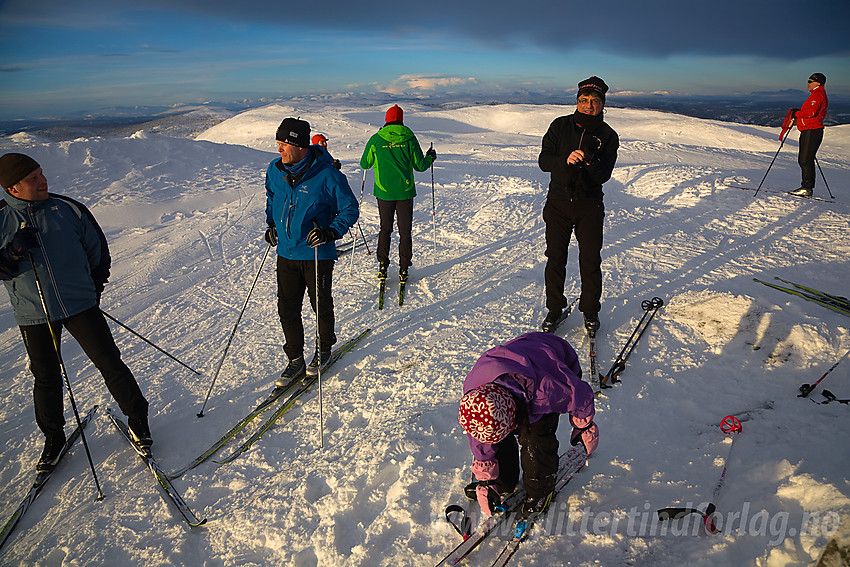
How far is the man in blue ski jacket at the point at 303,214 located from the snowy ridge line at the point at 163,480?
145 centimetres

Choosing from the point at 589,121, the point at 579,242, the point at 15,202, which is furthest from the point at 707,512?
the point at 15,202

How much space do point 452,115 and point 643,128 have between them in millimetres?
15584

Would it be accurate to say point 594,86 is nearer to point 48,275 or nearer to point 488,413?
point 488,413

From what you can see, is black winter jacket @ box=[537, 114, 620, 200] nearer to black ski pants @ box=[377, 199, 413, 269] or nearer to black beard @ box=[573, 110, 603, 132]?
black beard @ box=[573, 110, 603, 132]

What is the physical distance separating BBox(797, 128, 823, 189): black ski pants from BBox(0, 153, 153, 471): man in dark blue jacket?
1194cm

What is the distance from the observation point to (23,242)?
306cm

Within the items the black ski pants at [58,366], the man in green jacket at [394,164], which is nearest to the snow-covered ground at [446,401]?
the black ski pants at [58,366]

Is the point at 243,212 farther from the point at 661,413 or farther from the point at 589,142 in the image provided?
the point at 661,413

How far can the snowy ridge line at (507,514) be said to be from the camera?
269 centimetres

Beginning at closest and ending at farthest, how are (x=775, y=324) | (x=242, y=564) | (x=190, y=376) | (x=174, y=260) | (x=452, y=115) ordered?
(x=242, y=564), (x=775, y=324), (x=190, y=376), (x=174, y=260), (x=452, y=115)

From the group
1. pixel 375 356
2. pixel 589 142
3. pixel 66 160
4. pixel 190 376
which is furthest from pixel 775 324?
pixel 66 160

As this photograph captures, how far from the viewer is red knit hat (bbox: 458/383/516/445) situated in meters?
2.17

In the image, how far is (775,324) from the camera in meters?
4.49

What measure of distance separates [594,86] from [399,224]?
3120mm
